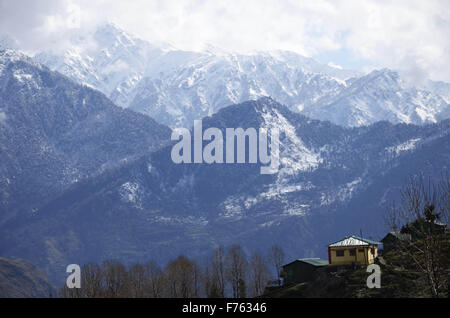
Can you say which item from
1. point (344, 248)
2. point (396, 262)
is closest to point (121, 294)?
point (344, 248)

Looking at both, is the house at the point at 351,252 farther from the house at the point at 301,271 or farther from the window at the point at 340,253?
the house at the point at 301,271

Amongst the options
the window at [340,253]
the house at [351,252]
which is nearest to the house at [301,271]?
the house at [351,252]

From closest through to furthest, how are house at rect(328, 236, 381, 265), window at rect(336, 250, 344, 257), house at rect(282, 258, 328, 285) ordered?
house at rect(328, 236, 381, 265), window at rect(336, 250, 344, 257), house at rect(282, 258, 328, 285)

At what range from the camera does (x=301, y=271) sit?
15475cm

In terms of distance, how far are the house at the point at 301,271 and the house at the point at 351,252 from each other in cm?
704

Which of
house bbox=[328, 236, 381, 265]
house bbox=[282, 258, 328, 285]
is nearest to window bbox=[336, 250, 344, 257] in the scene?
house bbox=[328, 236, 381, 265]

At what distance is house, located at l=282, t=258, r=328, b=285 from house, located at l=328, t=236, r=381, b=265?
704cm

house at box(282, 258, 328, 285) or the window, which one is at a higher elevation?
the window

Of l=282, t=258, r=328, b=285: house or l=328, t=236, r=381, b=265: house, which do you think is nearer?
l=328, t=236, r=381, b=265: house

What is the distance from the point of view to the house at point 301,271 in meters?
152

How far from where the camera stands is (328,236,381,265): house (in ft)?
465

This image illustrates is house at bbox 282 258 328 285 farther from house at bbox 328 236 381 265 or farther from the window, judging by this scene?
the window
